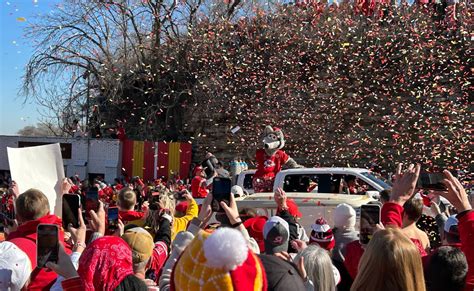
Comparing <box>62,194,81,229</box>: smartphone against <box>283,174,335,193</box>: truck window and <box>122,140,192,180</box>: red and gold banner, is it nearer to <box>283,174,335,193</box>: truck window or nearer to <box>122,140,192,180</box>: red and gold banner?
<box>283,174,335,193</box>: truck window

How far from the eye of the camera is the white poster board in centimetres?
571

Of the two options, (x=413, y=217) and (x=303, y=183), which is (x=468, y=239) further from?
(x=303, y=183)

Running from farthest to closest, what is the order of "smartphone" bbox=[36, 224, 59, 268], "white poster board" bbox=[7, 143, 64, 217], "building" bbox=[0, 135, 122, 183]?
"building" bbox=[0, 135, 122, 183]
"white poster board" bbox=[7, 143, 64, 217]
"smartphone" bbox=[36, 224, 59, 268]

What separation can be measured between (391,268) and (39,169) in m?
4.01

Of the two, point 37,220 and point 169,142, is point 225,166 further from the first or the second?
point 37,220

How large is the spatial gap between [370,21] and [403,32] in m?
1.12

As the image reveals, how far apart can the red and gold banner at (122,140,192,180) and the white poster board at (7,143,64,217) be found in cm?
1386

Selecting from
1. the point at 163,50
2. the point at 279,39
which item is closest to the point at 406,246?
the point at 279,39

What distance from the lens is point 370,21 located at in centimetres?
1934

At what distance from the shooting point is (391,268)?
271 centimetres

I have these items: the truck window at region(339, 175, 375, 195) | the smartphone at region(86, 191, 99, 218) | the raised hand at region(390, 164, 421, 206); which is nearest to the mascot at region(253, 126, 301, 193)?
the truck window at region(339, 175, 375, 195)

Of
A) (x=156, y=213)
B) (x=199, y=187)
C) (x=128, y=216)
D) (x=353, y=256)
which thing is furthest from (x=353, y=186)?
(x=353, y=256)

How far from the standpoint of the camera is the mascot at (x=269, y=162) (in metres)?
12.9

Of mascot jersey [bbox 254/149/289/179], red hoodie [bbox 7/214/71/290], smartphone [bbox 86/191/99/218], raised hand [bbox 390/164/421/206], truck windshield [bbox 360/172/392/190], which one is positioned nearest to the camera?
red hoodie [bbox 7/214/71/290]
